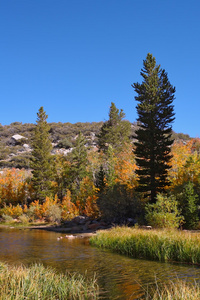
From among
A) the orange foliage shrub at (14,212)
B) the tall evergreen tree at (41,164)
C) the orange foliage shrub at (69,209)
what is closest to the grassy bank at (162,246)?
the orange foliage shrub at (69,209)

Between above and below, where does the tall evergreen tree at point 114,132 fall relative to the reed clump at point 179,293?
above

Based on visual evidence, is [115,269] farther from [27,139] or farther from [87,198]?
[27,139]

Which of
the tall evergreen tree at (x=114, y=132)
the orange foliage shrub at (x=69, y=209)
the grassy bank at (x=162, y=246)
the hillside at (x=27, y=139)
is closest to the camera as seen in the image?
the grassy bank at (x=162, y=246)

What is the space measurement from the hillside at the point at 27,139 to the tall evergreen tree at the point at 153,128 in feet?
160

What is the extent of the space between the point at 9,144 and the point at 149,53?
8268 centimetres

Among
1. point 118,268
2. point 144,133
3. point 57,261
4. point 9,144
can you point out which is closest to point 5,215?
point 144,133

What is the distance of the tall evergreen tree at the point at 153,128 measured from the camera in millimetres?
31188

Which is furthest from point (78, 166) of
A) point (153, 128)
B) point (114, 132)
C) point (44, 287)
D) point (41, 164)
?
point (44, 287)

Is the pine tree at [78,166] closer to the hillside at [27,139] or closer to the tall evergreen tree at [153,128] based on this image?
the tall evergreen tree at [153,128]

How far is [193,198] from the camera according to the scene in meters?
25.5

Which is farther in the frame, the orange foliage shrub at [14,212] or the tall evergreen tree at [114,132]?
the tall evergreen tree at [114,132]

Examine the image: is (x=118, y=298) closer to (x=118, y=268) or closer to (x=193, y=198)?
(x=118, y=268)

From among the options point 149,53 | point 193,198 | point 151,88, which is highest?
point 149,53

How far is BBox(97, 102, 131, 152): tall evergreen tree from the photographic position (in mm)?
61469
